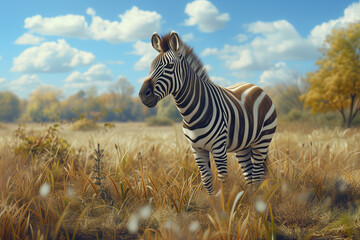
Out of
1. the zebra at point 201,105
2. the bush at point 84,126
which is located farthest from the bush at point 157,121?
the zebra at point 201,105

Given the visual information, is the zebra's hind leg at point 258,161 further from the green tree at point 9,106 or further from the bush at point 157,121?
the green tree at point 9,106

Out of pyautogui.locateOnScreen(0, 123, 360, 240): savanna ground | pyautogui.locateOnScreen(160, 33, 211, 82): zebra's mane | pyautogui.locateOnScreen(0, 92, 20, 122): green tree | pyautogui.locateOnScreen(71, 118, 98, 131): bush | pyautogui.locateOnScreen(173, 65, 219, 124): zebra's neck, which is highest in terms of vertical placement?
pyautogui.locateOnScreen(0, 92, 20, 122): green tree

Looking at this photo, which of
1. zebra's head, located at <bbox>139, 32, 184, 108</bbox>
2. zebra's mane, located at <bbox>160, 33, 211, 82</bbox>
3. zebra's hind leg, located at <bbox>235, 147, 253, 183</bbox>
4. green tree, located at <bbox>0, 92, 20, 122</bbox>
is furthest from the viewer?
green tree, located at <bbox>0, 92, 20, 122</bbox>

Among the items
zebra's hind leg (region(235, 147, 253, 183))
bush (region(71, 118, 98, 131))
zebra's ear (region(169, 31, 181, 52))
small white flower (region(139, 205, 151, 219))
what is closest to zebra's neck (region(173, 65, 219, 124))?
zebra's ear (region(169, 31, 181, 52))

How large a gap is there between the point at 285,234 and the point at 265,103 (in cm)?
187

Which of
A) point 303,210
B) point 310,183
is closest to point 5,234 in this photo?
point 303,210

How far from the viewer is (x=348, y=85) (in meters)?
16.7

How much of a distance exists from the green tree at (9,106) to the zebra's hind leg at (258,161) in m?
45.5

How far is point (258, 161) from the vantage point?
4.22 metres

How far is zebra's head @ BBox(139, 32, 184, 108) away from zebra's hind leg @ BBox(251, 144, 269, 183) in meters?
1.62

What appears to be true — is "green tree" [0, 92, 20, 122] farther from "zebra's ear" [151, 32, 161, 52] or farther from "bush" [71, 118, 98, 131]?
"zebra's ear" [151, 32, 161, 52]

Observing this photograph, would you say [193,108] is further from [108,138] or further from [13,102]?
[13,102]

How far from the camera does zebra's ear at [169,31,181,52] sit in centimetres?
322

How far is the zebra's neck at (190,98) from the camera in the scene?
3.40 metres
